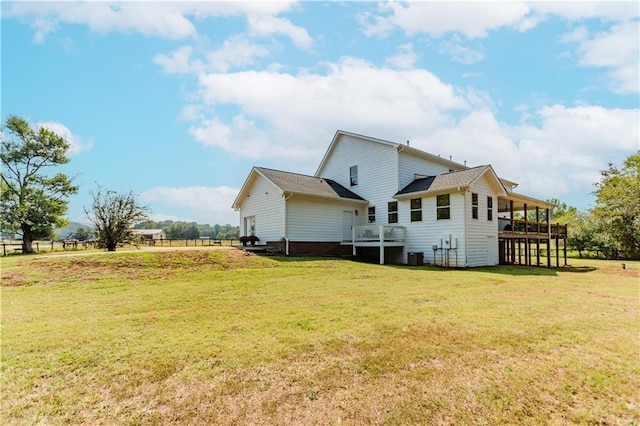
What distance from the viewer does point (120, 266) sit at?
12523 millimetres

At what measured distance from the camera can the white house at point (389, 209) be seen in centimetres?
1820

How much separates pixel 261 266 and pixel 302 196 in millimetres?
6265

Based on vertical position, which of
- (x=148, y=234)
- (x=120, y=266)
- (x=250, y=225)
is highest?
(x=250, y=225)

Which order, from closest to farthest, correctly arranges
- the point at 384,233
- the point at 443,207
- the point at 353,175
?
1. the point at 443,207
2. the point at 384,233
3. the point at 353,175

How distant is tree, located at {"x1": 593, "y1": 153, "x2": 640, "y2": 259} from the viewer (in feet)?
94.7

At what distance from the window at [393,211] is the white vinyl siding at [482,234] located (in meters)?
4.43

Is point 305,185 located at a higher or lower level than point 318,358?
higher

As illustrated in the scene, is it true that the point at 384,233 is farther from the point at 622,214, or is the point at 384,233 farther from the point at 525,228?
the point at 622,214

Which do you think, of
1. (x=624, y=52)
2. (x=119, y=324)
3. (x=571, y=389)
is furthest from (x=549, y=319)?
(x=624, y=52)

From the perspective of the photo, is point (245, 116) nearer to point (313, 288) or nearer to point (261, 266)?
point (261, 266)

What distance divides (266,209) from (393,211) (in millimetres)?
7755

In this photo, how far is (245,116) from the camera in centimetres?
1577

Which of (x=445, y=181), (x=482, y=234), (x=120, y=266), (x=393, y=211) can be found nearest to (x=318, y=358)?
(x=120, y=266)

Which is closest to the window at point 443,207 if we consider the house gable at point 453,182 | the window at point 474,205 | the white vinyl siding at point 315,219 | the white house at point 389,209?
the white house at point 389,209
